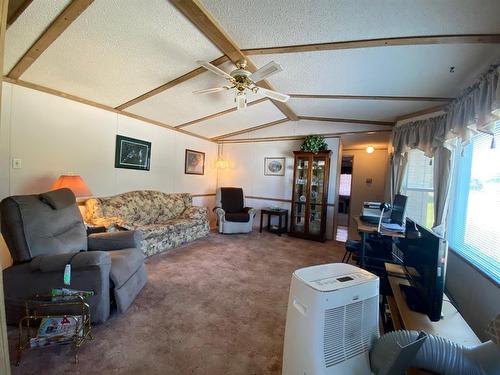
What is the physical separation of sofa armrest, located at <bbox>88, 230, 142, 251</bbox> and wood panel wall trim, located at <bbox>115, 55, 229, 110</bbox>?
1878mm

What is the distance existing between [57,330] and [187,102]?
3017mm

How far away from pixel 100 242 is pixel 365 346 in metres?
2.44

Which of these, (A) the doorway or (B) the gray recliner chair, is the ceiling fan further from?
(A) the doorway

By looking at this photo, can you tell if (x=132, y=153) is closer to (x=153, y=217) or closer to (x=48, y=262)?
(x=153, y=217)

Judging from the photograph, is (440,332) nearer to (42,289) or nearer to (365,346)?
(365,346)

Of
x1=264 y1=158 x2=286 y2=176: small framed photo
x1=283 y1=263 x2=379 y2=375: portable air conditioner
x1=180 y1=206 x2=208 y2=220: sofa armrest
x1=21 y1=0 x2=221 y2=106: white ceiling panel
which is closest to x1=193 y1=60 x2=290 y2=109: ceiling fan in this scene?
x1=21 y1=0 x2=221 y2=106: white ceiling panel

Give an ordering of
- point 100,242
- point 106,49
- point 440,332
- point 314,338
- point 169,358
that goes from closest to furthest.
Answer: point 314,338, point 440,332, point 169,358, point 106,49, point 100,242

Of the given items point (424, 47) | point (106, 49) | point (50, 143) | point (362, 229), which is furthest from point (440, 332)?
point (50, 143)

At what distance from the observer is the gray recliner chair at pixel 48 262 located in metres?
1.68

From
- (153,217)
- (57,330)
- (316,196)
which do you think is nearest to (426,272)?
(57,330)

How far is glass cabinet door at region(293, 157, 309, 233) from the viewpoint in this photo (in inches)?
192

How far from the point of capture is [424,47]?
1772mm

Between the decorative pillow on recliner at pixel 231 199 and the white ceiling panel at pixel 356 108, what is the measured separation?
2.26 m

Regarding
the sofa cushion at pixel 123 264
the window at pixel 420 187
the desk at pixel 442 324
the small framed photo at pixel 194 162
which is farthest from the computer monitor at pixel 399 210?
the small framed photo at pixel 194 162
